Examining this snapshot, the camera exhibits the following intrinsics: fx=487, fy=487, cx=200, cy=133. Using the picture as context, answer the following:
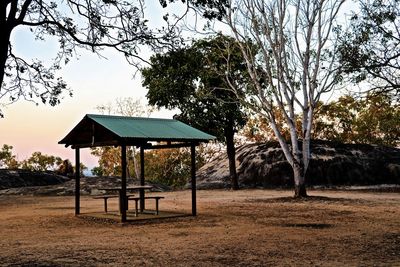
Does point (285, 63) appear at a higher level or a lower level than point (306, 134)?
higher

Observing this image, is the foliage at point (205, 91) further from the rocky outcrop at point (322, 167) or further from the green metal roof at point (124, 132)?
the green metal roof at point (124, 132)

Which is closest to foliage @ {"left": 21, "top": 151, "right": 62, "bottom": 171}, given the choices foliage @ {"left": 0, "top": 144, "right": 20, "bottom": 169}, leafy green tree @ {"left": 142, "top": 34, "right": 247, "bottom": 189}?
foliage @ {"left": 0, "top": 144, "right": 20, "bottom": 169}

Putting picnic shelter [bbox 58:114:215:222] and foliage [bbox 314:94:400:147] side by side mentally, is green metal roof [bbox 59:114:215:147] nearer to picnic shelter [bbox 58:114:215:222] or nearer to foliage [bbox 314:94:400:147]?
picnic shelter [bbox 58:114:215:222]

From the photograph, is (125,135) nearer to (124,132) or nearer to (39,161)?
(124,132)

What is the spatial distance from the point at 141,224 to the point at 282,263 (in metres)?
6.09

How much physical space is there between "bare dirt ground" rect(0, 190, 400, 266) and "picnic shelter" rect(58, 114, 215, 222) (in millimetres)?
1743

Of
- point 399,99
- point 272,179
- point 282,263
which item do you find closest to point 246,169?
point 272,179

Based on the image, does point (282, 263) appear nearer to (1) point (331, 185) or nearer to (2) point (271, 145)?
(1) point (331, 185)

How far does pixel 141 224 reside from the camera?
514 inches

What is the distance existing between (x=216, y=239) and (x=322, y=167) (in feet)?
69.7

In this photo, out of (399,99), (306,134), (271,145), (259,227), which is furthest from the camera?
(271,145)

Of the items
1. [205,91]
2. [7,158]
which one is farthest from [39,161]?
[205,91]

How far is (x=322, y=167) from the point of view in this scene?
98.7 ft

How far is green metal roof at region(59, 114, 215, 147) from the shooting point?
44.4 feet
